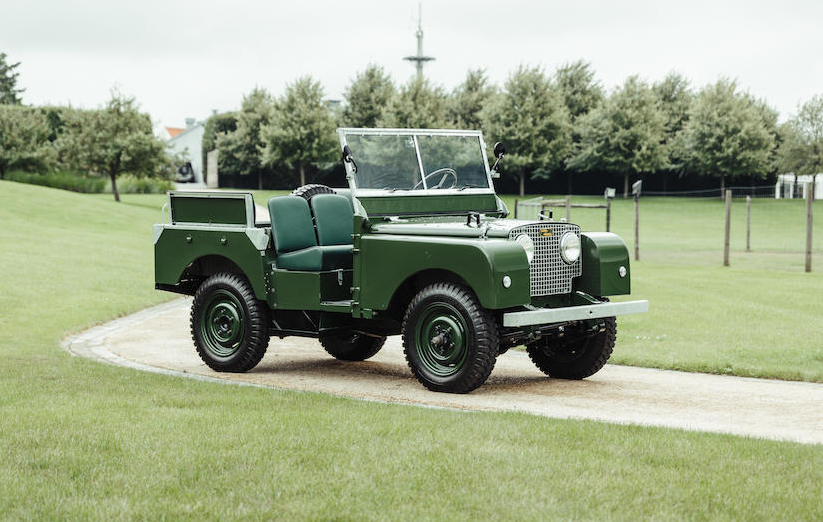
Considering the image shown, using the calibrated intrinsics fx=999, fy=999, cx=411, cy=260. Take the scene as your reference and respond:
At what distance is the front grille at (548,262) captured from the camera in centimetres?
839

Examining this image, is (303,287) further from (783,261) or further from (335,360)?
(783,261)

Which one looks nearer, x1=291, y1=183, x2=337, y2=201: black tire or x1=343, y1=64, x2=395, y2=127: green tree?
x1=291, y1=183, x2=337, y2=201: black tire

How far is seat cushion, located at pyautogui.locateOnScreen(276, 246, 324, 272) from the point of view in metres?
9.27

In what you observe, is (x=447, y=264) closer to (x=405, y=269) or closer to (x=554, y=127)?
(x=405, y=269)

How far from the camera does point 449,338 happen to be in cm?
824

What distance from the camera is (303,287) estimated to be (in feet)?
30.2

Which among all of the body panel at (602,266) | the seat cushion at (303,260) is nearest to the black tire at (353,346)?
the seat cushion at (303,260)

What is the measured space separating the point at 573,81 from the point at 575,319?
59163 mm

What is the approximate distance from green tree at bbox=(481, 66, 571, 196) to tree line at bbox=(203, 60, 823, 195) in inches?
2.4

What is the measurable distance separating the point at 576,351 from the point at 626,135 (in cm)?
4786

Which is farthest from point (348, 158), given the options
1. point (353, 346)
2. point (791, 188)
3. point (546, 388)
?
point (791, 188)

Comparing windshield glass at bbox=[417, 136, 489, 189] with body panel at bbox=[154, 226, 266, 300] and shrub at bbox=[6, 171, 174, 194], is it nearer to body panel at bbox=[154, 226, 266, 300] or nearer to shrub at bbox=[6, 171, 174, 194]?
body panel at bbox=[154, 226, 266, 300]

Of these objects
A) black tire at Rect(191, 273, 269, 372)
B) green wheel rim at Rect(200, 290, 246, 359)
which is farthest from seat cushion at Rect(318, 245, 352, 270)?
green wheel rim at Rect(200, 290, 246, 359)

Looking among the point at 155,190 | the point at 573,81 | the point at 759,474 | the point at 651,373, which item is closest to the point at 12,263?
the point at 651,373
